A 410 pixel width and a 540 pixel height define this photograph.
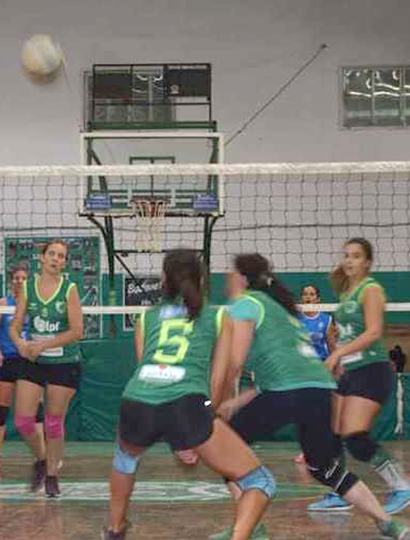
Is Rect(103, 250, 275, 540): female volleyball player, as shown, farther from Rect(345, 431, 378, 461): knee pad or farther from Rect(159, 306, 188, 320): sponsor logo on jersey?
Rect(345, 431, 378, 461): knee pad

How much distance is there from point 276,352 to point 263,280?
0.43m

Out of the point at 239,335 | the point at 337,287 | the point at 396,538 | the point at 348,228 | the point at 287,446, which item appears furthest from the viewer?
the point at 348,228

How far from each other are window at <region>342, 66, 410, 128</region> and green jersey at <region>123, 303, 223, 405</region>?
15212mm

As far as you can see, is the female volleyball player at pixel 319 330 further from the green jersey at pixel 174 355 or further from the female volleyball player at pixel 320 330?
the green jersey at pixel 174 355

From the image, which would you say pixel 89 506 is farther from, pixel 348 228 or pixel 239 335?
pixel 348 228

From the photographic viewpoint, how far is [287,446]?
40.3ft

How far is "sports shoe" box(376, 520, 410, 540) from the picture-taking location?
5324 mm

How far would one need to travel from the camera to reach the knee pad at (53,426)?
727 cm

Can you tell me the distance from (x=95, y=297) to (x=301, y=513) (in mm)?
12577

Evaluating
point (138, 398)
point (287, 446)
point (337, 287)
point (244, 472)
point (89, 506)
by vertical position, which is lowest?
point (287, 446)

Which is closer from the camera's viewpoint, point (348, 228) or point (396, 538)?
point (396, 538)

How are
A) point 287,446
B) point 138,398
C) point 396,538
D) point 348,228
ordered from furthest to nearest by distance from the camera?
point 348,228, point 287,446, point 396,538, point 138,398

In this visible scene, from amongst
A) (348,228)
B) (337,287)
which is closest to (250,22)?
(348,228)

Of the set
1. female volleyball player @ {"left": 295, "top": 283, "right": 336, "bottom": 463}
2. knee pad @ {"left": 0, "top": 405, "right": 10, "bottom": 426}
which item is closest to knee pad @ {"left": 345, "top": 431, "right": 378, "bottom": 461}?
knee pad @ {"left": 0, "top": 405, "right": 10, "bottom": 426}
